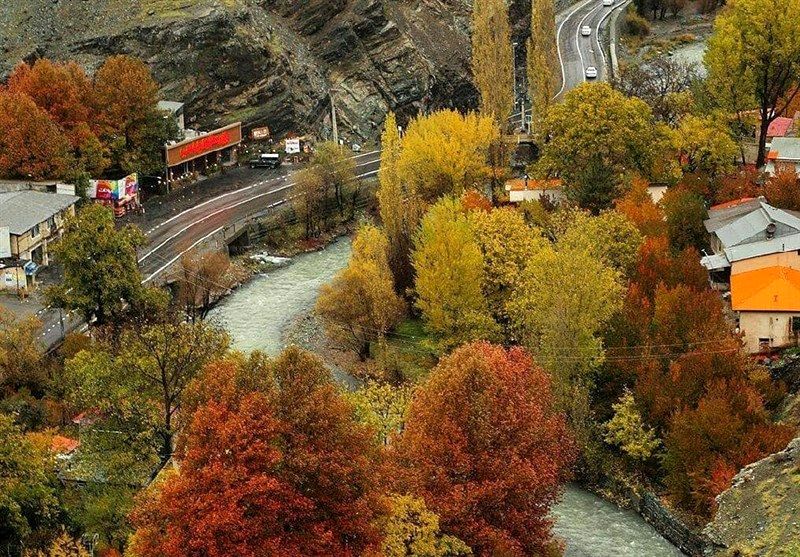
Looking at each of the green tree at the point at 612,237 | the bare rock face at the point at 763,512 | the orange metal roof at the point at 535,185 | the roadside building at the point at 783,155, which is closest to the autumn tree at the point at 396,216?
the orange metal roof at the point at 535,185

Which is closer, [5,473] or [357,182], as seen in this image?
[5,473]

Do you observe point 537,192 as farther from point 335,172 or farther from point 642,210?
point 335,172

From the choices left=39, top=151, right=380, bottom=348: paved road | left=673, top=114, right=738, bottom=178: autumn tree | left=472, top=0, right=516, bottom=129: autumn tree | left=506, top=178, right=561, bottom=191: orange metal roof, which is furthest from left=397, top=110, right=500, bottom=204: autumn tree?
left=39, top=151, right=380, bottom=348: paved road

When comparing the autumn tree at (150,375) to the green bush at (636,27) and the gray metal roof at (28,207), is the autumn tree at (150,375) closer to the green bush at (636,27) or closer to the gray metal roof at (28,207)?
the gray metal roof at (28,207)

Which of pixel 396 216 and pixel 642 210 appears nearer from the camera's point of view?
pixel 642 210

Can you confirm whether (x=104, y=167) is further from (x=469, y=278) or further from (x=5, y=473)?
(x=5, y=473)

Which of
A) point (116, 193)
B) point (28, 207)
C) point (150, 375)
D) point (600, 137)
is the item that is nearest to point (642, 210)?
point (600, 137)

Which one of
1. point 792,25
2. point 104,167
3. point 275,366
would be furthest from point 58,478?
point 792,25
